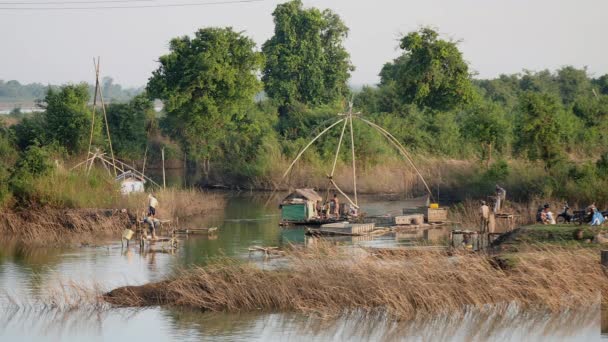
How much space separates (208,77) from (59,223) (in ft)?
53.6

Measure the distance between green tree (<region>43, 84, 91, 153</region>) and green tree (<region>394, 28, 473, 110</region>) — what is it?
13.6 m

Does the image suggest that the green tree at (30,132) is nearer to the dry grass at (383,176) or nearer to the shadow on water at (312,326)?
the dry grass at (383,176)

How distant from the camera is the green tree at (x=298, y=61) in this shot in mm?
53656

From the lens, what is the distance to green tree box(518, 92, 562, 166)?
34375mm

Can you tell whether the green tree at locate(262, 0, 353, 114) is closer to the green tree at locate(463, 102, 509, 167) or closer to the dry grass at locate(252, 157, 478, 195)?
the dry grass at locate(252, 157, 478, 195)

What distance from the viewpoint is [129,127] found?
175ft

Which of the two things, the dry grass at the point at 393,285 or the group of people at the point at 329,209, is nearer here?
the dry grass at the point at 393,285

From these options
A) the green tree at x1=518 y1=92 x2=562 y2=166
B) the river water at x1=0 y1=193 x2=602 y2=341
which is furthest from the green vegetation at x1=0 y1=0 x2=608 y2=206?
the river water at x1=0 y1=193 x2=602 y2=341

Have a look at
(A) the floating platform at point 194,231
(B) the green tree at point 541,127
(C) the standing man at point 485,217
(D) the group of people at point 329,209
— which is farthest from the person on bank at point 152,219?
(B) the green tree at point 541,127

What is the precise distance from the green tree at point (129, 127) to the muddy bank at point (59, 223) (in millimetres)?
22384

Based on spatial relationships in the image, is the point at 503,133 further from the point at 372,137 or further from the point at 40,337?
the point at 40,337

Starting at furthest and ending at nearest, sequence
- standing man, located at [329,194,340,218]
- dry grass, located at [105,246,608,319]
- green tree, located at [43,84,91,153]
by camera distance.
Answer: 1. green tree, located at [43,84,91,153]
2. standing man, located at [329,194,340,218]
3. dry grass, located at [105,246,608,319]

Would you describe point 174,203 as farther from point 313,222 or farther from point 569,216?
point 569,216

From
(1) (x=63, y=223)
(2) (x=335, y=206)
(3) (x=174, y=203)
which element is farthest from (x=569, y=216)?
(1) (x=63, y=223)
